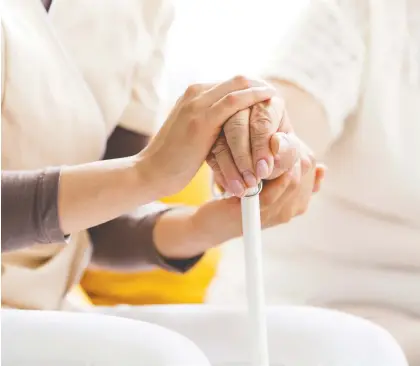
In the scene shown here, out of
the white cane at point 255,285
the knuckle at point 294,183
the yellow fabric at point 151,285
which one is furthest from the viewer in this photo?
the yellow fabric at point 151,285

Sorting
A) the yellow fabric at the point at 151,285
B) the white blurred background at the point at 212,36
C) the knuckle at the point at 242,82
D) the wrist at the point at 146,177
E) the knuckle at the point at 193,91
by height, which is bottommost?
the yellow fabric at the point at 151,285

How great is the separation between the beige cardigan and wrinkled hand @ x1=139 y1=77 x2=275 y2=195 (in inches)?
6.1

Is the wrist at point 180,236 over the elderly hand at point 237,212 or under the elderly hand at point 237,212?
under

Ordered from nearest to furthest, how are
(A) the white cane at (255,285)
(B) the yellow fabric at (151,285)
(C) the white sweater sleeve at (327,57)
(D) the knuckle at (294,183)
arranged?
(A) the white cane at (255,285) → (D) the knuckle at (294,183) → (C) the white sweater sleeve at (327,57) → (B) the yellow fabric at (151,285)

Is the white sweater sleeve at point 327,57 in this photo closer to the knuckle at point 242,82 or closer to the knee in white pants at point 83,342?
the knuckle at point 242,82

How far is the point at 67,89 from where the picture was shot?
27.0 inches

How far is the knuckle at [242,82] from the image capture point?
55 cm

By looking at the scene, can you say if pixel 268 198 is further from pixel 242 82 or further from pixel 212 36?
pixel 212 36

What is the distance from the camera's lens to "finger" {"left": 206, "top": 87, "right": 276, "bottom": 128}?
53 cm

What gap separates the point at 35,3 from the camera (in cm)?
67

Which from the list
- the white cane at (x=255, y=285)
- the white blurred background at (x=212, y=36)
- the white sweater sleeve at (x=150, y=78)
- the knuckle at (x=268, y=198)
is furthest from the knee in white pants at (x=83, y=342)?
the white blurred background at (x=212, y=36)

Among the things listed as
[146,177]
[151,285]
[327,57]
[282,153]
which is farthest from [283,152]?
[151,285]

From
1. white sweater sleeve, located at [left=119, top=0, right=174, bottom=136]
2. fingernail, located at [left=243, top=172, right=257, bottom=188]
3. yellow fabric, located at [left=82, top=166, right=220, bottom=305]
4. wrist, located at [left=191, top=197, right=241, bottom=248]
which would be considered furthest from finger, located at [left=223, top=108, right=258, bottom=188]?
yellow fabric, located at [left=82, top=166, right=220, bottom=305]

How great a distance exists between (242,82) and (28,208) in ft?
0.62
